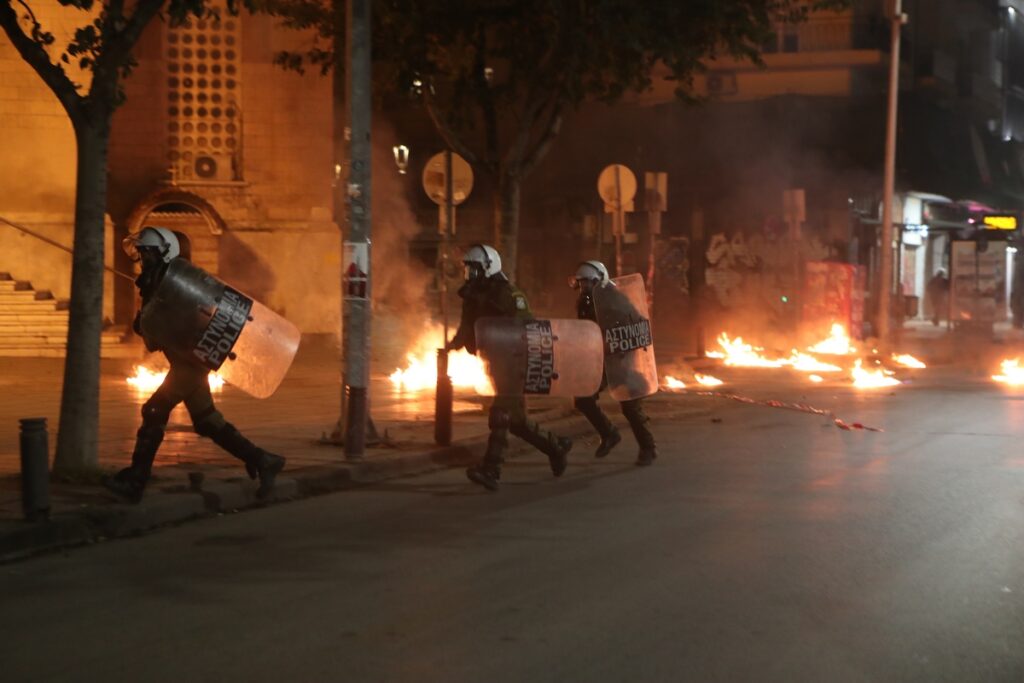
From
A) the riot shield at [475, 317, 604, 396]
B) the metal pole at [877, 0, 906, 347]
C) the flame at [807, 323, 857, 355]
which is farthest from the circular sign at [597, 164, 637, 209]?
the flame at [807, 323, 857, 355]

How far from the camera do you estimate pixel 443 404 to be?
12047mm

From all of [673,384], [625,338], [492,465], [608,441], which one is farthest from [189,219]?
[492,465]

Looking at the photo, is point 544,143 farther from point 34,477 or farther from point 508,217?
point 34,477

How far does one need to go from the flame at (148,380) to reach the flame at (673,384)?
6.32 m

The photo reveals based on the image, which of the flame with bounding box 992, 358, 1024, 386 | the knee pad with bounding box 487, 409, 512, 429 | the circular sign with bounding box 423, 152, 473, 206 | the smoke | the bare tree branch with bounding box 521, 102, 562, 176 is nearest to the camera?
the knee pad with bounding box 487, 409, 512, 429

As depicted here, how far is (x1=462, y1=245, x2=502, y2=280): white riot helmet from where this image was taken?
10.1 meters

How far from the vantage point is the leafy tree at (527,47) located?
49.2 feet

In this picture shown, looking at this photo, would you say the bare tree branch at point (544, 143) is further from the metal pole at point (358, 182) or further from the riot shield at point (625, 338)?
the riot shield at point (625, 338)

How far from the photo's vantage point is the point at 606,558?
7.73m

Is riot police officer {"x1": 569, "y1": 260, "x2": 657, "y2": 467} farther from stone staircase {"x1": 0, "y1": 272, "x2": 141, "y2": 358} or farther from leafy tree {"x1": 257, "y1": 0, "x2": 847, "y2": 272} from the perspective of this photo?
stone staircase {"x1": 0, "y1": 272, "x2": 141, "y2": 358}

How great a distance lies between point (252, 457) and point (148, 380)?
Result: 916cm

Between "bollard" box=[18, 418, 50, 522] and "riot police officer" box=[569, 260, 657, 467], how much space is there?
15.2 feet

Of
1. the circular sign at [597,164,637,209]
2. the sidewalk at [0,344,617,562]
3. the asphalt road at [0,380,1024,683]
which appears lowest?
the asphalt road at [0,380,1024,683]

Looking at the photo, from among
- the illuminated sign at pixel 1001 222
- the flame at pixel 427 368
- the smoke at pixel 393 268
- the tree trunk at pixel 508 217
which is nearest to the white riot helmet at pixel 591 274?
the tree trunk at pixel 508 217
